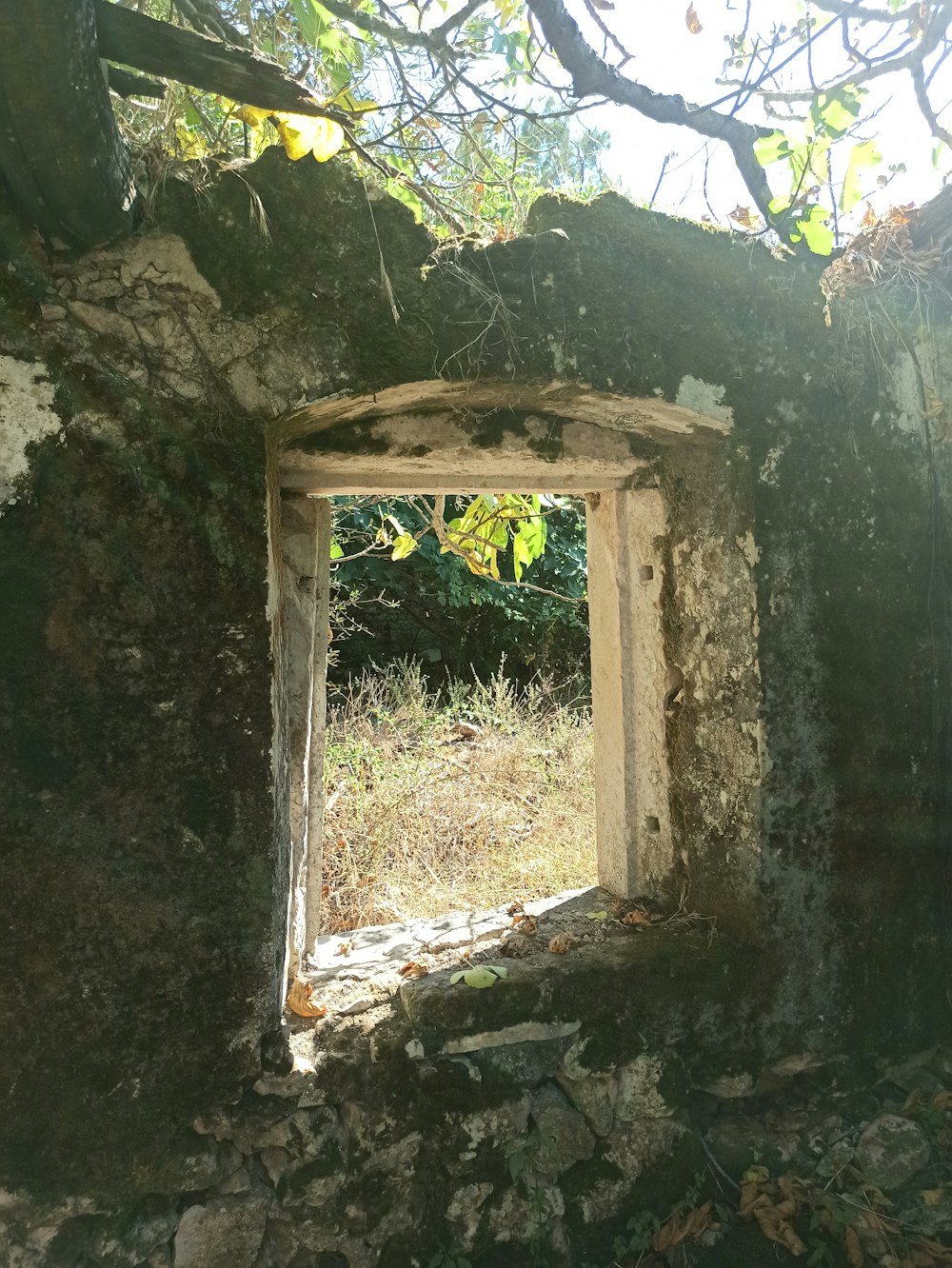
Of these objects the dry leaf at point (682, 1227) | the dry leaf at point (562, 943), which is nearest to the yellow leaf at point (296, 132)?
the dry leaf at point (562, 943)

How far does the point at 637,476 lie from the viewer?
2531 millimetres

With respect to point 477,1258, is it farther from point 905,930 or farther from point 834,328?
point 834,328

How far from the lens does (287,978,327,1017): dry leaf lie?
2032 millimetres

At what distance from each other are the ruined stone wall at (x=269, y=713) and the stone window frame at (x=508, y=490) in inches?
5.2

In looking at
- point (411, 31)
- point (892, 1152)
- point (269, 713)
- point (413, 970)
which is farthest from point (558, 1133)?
point (411, 31)

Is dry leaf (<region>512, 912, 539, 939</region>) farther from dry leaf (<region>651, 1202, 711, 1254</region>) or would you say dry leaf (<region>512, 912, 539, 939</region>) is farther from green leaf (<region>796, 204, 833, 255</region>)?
green leaf (<region>796, 204, 833, 255</region>)

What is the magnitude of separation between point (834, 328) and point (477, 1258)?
94.3 inches

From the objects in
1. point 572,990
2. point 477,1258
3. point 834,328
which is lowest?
point 477,1258

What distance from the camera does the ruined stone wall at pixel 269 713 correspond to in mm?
1699

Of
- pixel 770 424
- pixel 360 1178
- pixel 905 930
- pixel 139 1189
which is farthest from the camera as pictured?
pixel 905 930

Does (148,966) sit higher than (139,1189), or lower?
higher

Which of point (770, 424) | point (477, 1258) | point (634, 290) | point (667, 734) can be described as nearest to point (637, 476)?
point (770, 424)

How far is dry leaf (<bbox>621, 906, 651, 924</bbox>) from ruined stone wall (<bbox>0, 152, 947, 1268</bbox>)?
0.22 m

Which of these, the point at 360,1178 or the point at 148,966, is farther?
the point at 360,1178
